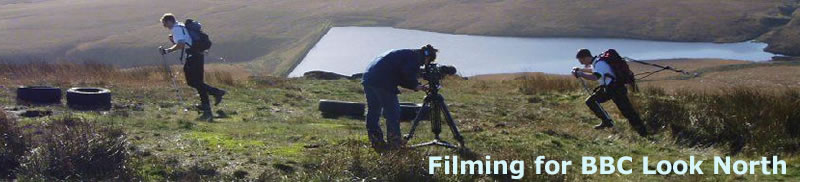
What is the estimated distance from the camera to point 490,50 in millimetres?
70188

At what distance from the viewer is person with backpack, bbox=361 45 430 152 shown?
38.2 feet

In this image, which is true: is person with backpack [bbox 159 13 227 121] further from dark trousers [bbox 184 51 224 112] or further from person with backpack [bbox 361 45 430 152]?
person with backpack [bbox 361 45 430 152]

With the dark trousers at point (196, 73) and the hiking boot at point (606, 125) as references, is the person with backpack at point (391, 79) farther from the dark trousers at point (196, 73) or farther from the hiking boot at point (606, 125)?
the dark trousers at point (196, 73)

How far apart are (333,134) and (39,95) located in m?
6.57

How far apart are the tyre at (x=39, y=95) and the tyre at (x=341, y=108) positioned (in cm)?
511

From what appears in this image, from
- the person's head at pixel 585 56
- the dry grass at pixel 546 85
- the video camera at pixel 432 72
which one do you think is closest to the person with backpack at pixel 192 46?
the video camera at pixel 432 72

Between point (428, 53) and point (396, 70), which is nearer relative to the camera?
point (396, 70)

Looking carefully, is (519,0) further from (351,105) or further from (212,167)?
(212,167)

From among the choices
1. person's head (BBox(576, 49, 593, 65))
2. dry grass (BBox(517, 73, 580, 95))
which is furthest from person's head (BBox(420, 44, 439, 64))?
dry grass (BBox(517, 73, 580, 95))

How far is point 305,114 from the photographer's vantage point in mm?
18625

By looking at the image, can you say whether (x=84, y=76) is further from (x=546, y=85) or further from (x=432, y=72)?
(x=432, y=72)

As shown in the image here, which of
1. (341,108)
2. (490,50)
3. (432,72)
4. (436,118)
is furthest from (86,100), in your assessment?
(490,50)

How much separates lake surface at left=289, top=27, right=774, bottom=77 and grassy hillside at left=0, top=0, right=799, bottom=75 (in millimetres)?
2218

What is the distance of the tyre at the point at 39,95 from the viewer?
17.0 metres
